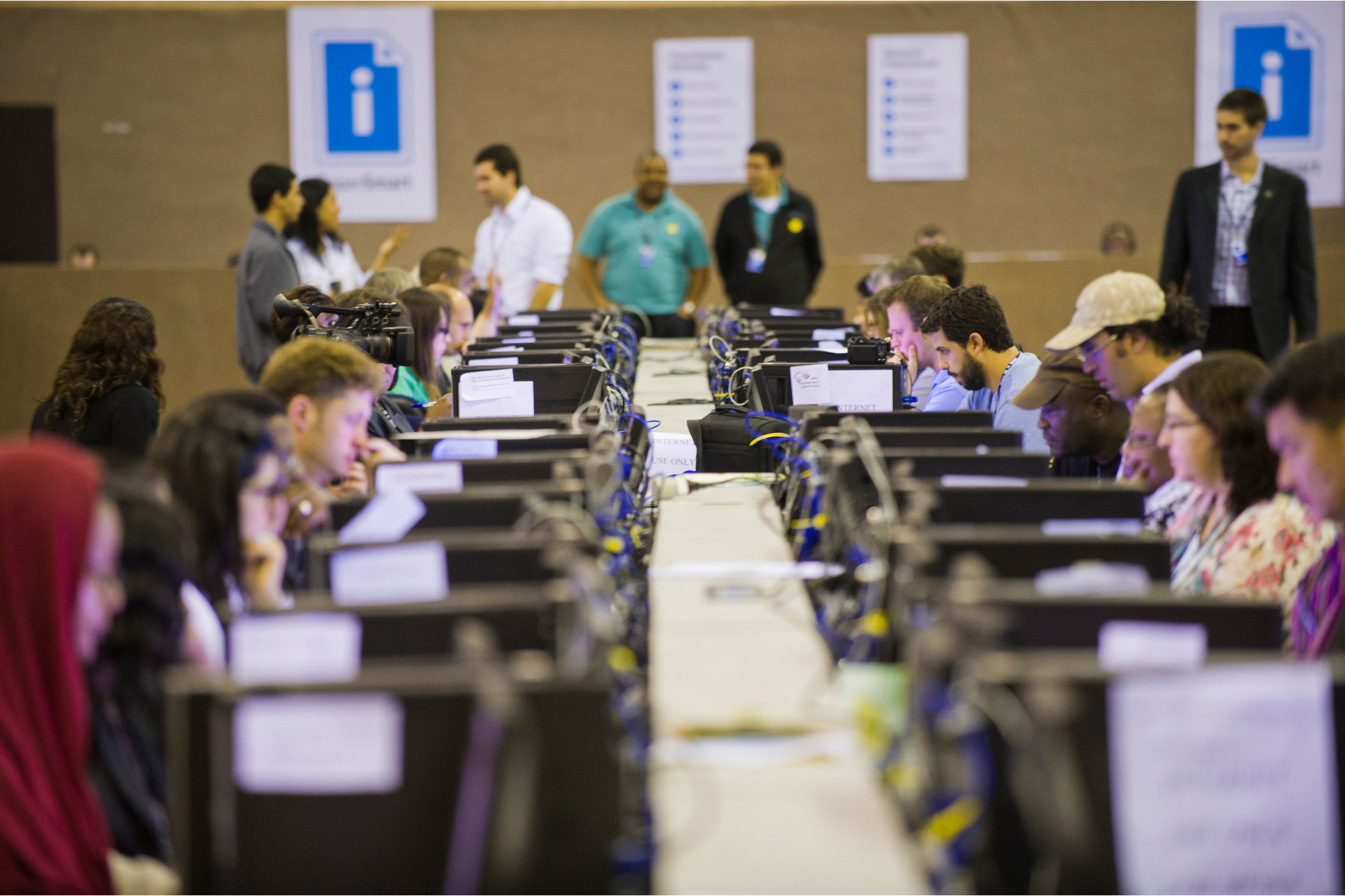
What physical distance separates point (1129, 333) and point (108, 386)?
2.54 meters

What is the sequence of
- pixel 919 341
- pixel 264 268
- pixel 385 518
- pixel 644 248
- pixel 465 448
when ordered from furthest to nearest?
pixel 644 248, pixel 264 268, pixel 919 341, pixel 465 448, pixel 385 518

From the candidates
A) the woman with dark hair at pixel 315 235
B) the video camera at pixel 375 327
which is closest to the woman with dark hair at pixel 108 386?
the video camera at pixel 375 327

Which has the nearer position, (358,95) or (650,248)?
(650,248)

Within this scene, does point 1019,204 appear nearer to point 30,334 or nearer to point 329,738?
point 30,334

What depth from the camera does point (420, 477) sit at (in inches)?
75.4

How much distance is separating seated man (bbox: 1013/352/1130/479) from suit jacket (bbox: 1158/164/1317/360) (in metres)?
2.40

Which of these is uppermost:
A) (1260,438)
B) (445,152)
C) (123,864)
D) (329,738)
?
(445,152)

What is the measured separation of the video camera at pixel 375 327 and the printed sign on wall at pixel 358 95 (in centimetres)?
572

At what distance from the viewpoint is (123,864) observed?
1.27 metres

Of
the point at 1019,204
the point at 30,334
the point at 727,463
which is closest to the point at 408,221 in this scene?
the point at 30,334

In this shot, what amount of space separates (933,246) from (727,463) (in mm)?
2188

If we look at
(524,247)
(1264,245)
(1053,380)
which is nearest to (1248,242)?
(1264,245)

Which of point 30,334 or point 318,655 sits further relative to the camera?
point 30,334

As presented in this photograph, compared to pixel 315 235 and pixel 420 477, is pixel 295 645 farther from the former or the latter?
pixel 315 235
